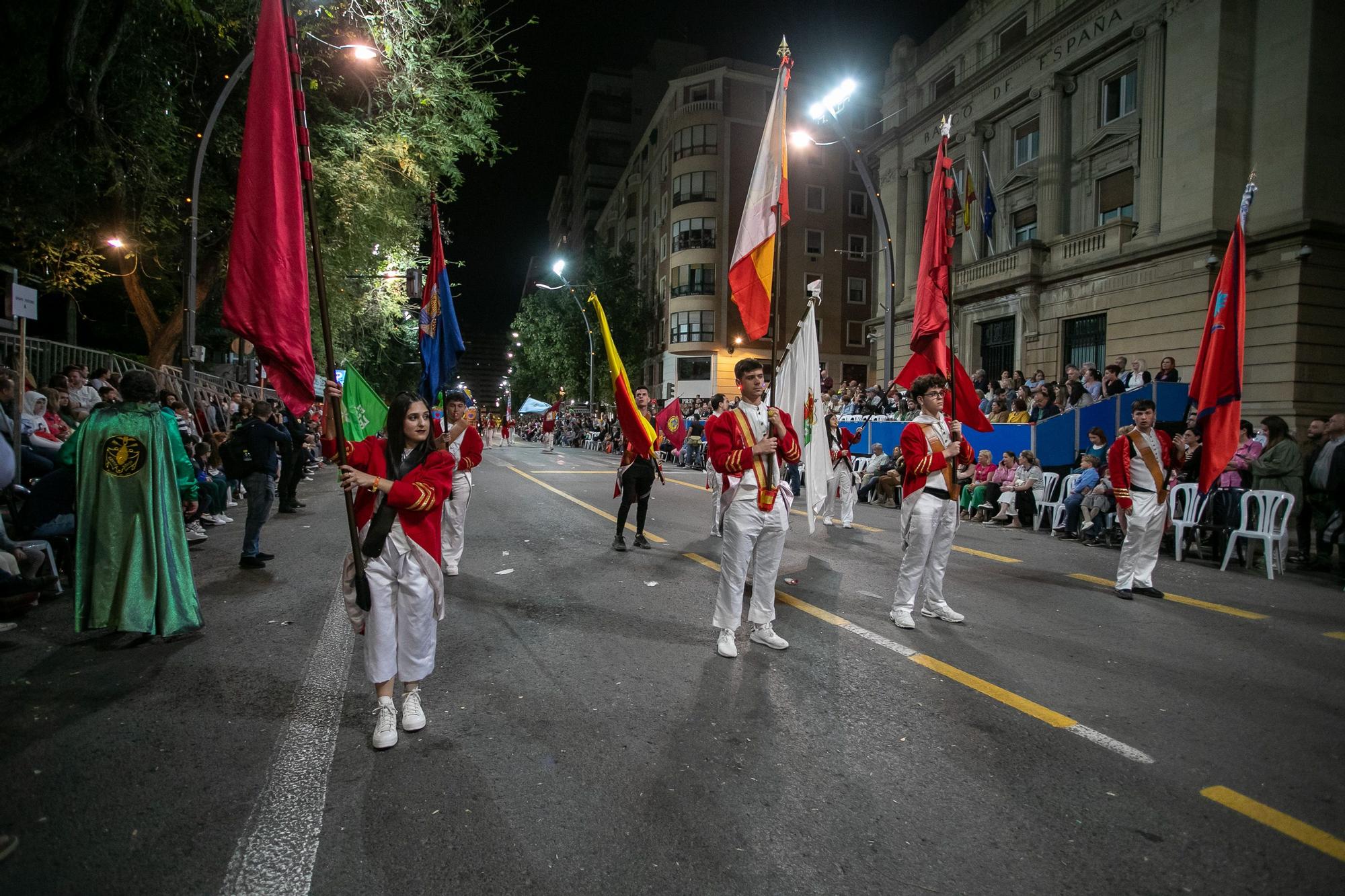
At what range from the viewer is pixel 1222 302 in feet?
26.7

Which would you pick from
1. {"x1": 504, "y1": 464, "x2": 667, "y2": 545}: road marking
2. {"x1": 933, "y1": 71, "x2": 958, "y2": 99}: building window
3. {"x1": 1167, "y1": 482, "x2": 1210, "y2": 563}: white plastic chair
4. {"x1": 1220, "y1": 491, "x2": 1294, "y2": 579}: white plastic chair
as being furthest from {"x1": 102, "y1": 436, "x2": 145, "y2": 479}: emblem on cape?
{"x1": 933, "y1": 71, "x2": 958, "y2": 99}: building window

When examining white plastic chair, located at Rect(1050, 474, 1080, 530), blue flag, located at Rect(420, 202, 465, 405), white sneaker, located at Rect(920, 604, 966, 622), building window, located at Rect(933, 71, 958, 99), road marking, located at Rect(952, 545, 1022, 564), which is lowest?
road marking, located at Rect(952, 545, 1022, 564)

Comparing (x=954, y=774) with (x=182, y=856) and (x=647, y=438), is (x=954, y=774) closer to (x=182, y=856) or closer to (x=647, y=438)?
(x=182, y=856)

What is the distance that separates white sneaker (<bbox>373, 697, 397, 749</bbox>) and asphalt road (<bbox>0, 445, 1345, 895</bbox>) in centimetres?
7

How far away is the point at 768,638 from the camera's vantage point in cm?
531

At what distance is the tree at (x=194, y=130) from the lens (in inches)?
340

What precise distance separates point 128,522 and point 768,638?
4.53 metres

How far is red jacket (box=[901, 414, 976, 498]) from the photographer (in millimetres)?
6141

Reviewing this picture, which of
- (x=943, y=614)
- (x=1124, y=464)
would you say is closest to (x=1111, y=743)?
(x=943, y=614)

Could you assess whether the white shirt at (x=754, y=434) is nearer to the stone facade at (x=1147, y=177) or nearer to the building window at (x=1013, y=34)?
the stone facade at (x=1147, y=177)

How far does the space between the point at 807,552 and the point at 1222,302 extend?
5.33 meters

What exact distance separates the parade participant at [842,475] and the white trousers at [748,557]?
20.6 ft

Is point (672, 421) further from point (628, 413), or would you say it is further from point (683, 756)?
point (683, 756)

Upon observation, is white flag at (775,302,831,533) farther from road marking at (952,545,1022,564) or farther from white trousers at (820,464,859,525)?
white trousers at (820,464,859,525)
